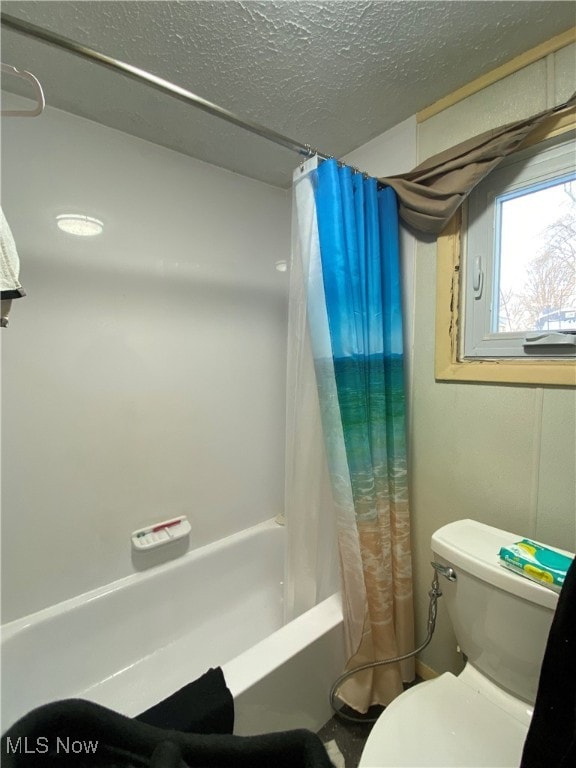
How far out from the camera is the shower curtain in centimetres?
111

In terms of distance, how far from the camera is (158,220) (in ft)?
4.94

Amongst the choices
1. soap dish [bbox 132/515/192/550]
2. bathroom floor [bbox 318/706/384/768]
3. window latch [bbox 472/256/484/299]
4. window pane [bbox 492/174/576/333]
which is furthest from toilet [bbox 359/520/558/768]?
soap dish [bbox 132/515/192/550]

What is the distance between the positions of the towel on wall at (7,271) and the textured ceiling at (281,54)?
710mm

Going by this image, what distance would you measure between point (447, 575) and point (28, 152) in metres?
1.97

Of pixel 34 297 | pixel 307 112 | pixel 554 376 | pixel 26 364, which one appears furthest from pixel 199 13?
pixel 554 376

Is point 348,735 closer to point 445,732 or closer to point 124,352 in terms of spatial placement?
point 445,732

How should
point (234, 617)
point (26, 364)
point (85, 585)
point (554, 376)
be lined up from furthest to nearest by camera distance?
point (234, 617), point (85, 585), point (26, 364), point (554, 376)

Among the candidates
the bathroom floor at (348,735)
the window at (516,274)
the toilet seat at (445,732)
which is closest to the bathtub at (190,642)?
the bathroom floor at (348,735)

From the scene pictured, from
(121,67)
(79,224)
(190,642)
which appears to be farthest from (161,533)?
(121,67)

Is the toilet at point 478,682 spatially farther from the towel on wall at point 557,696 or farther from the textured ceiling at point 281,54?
the textured ceiling at point 281,54

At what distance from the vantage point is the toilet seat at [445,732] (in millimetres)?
755

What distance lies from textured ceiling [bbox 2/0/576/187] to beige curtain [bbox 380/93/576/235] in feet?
0.77

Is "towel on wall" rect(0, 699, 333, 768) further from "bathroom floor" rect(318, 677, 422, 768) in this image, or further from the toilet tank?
"bathroom floor" rect(318, 677, 422, 768)

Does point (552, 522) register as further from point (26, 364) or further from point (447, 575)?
point (26, 364)
